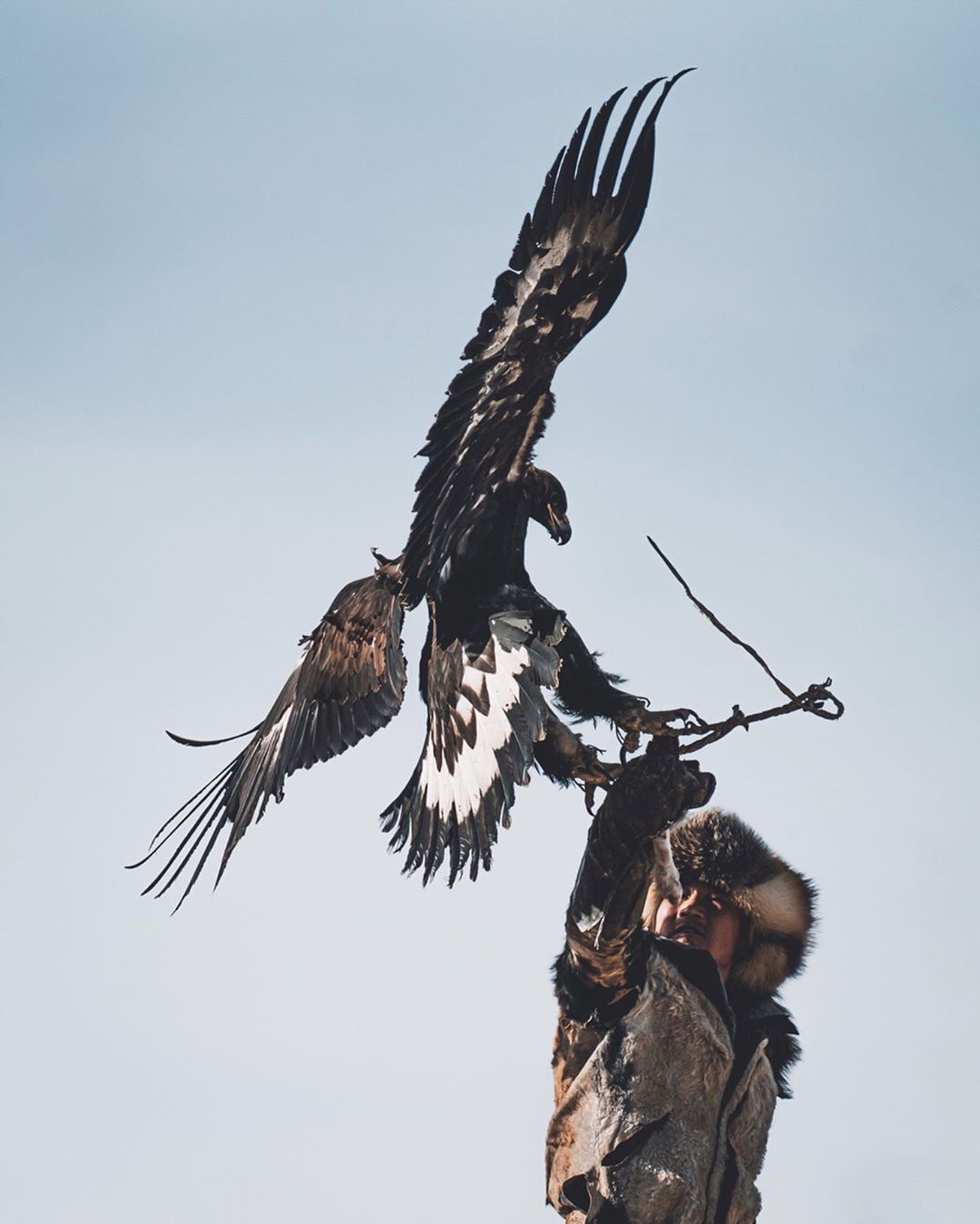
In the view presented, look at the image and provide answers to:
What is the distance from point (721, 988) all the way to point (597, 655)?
1.03m

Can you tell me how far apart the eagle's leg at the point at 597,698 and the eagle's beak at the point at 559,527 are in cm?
29

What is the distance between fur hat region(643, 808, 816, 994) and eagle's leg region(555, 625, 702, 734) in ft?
2.28

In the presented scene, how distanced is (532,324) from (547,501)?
582mm

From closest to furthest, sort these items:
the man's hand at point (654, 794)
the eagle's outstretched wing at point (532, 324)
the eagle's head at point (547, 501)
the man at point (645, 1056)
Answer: the man's hand at point (654, 794) → the man at point (645, 1056) → the eagle's outstretched wing at point (532, 324) → the eagle's head at point (547, 501)

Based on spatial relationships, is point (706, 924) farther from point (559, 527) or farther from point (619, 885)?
point (559, 527)

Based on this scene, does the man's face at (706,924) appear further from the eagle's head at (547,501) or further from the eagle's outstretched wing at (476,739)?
the eagle's head at (547,501)

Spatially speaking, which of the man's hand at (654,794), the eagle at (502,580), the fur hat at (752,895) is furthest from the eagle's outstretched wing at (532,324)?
the fur hat at (752,895)

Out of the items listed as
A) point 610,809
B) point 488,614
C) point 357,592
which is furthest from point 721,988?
point 357,592

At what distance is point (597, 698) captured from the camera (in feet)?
17.7

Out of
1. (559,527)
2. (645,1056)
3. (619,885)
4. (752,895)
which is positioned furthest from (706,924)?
(559,527)

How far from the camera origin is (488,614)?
217 inches

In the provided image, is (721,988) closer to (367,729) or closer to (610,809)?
(610,809)

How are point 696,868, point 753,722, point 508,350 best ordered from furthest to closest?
point 696,868 → point 508,350 → point 753,722

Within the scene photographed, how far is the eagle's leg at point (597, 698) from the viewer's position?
5.20 meters
